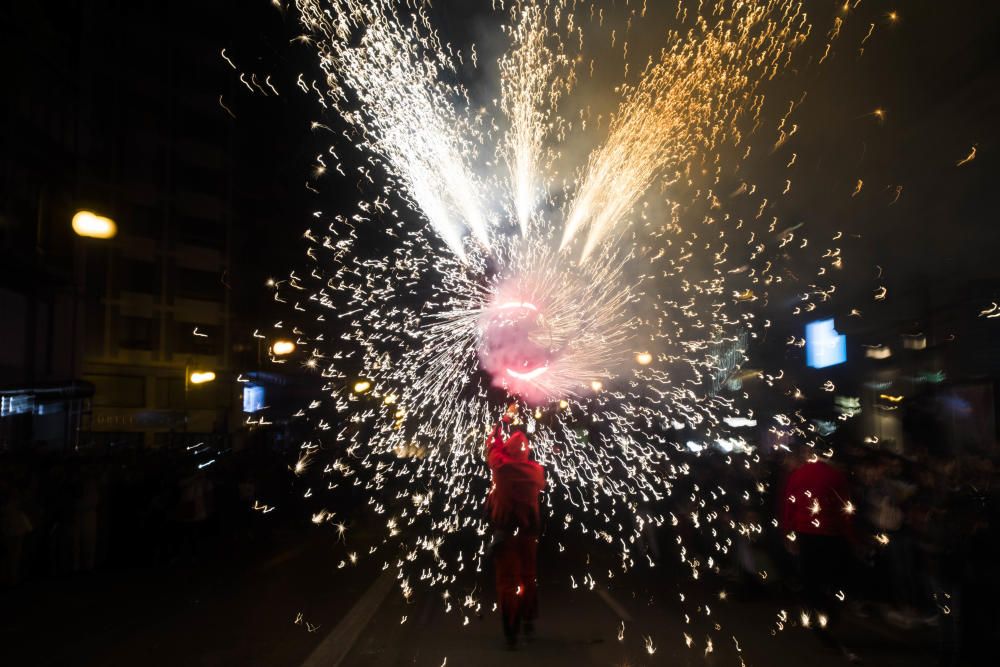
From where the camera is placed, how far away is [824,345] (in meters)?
18.2

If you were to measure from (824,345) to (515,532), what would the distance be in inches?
515

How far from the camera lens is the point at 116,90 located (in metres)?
36.2

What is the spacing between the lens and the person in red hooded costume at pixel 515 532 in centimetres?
705

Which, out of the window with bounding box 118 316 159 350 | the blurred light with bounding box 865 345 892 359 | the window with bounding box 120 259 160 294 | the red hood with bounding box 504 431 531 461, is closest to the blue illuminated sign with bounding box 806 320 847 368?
the blurred light with bounding box 865 345 892 359

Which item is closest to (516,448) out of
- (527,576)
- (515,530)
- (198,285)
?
(515,530)

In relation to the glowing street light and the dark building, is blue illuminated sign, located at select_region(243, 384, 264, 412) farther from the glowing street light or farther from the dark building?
the glowing street light

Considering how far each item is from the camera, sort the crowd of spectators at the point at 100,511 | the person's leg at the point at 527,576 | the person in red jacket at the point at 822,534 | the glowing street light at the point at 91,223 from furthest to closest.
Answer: the crowd of spectators at the point at 100,511
the glowing street light at the point at 91,223
the person's leg at the point at 527,576
the person in red jacket at the point at 822,534

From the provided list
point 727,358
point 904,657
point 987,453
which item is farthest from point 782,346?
point 904,657

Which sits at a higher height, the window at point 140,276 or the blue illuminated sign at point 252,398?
the window at point 140,276

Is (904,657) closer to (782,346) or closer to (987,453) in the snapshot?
(987,453)

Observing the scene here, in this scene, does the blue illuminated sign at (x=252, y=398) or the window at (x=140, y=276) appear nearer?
the window at (x=140, y=276)

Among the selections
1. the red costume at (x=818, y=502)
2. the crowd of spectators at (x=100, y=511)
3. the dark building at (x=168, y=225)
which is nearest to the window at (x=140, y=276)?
the dark building at (x=168, y=225)

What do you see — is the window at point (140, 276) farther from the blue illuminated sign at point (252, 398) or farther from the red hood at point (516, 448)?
the red hood at point (516, 448)

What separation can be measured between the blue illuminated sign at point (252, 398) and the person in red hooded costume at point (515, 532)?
101 feet
